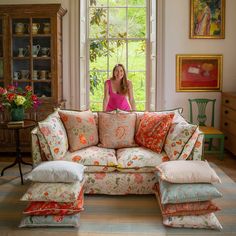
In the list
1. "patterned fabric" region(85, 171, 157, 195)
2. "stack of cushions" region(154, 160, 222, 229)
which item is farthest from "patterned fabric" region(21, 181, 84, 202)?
"stack of cushions" region(154, 160, 222, 229)

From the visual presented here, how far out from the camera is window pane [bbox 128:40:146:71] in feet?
19.6

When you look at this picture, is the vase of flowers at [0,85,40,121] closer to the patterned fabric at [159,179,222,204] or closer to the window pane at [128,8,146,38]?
the patterned fabric at [159,179,222,204]

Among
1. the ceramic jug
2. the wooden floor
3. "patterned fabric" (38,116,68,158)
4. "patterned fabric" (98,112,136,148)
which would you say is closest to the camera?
"patterned fabric" (38,116,68,158)

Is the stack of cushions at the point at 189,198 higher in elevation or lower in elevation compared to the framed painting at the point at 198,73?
lower

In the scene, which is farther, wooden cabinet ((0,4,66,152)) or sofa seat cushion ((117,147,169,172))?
wooden cabinet ((0,4,66,152))

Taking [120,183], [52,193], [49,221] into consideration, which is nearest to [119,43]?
[120,183]

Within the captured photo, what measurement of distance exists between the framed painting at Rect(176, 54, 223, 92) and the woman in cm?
116

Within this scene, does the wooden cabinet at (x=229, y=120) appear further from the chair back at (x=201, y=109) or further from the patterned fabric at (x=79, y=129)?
the patterned fabric at (x=79, y=129)

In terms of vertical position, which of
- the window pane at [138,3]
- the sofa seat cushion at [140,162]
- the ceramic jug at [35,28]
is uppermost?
the window pane at [138,3]

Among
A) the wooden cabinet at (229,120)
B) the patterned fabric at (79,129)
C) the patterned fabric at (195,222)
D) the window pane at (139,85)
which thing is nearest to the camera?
the patterned fabric at (195,222)

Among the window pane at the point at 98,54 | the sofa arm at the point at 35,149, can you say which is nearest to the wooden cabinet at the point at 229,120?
the window pane at the point at 98,54

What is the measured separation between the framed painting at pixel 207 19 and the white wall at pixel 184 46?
6 cm

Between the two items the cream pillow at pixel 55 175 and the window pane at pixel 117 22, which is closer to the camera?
the cream pillow at pixel 55 175

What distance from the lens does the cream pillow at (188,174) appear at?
3139mm
